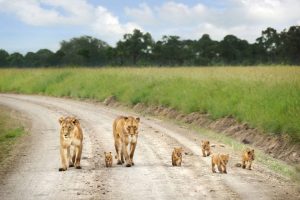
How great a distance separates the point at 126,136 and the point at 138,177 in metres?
1.30

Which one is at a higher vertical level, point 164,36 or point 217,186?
point 164,36

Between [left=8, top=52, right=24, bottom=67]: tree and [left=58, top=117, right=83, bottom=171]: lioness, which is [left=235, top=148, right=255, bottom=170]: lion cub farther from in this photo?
[left=8, top=52, right=24, bottom=67]: tree

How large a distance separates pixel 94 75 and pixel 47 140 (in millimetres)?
22662

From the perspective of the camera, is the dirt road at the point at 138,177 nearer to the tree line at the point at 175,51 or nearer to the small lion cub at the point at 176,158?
the small lion cub at the point at 176,158

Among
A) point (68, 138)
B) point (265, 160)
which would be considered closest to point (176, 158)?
point (68, 138)

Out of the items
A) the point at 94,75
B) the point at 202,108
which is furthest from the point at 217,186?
the point at 94,75

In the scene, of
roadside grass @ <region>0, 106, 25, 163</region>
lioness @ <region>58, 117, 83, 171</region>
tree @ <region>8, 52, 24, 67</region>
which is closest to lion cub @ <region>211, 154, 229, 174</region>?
lioness @ <region>58, 117, 83, 171</region>

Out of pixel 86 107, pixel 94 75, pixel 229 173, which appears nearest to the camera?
pixel 229 173

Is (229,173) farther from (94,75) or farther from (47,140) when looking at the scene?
(94,75)

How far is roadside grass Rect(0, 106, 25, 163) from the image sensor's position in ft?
52.6

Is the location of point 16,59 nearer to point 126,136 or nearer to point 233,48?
point 233,48

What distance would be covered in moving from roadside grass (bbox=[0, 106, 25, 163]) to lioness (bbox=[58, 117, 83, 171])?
2741 millimetres

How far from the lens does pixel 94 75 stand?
40.0 metres

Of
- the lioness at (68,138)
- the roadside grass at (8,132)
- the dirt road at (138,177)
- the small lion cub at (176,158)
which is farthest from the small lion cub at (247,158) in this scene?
the roadside grass at (8,132)
